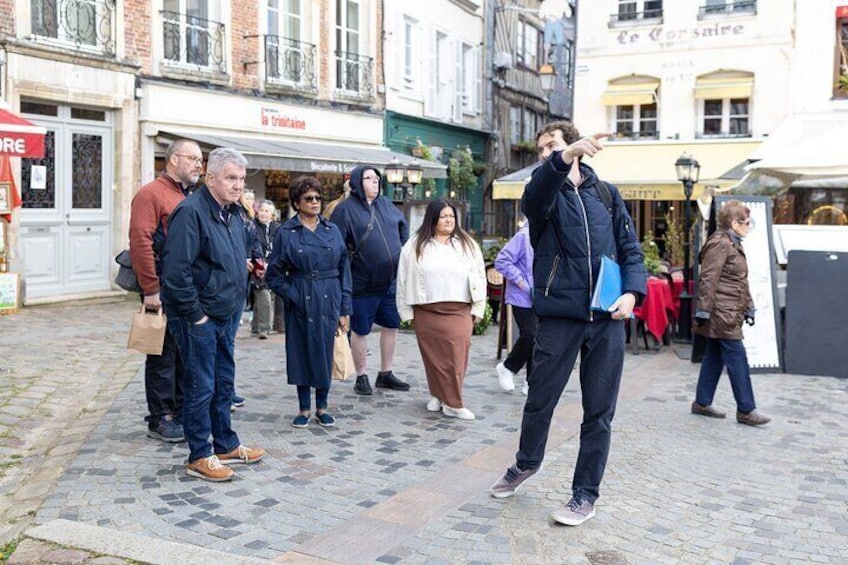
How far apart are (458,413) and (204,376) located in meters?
2.34

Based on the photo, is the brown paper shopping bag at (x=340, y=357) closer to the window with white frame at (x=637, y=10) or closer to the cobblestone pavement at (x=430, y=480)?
the cobblestone pavement at (x=430, y=480)

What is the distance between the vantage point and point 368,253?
733 centimetres

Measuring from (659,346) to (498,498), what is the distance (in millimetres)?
6075

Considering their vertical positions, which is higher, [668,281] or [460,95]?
[460,95]

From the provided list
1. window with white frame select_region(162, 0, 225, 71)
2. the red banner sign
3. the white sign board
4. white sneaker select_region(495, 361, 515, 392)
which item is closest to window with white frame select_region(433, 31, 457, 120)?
window with white frame select_region(162, 0, 225, 71)

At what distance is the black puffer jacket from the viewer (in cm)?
442

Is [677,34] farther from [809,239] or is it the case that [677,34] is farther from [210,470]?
[210,470]

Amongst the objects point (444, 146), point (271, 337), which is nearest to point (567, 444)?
point (271, 337)

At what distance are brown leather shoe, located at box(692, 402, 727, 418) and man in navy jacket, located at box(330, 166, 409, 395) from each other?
8.19 feet

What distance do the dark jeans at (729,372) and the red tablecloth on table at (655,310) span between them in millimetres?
3141

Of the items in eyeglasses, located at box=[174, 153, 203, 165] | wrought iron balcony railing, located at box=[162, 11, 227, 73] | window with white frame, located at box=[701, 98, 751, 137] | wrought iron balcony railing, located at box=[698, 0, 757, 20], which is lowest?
eyeglasses, located at box=[174, 153, 203, 165]

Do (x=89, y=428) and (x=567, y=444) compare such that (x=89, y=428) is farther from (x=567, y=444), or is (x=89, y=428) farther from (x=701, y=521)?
(x=701, y=521)

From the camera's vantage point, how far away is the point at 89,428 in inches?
250

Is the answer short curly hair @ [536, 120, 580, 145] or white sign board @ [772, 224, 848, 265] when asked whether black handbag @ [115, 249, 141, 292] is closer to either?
short curly hair @ [536, 120, 580, 145]
